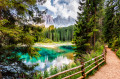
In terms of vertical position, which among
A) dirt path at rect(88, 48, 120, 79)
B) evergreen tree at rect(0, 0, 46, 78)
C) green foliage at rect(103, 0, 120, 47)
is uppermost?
green foliage at rect(103, 0, 120, 47)

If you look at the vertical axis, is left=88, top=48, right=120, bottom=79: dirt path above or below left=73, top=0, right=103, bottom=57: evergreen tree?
below

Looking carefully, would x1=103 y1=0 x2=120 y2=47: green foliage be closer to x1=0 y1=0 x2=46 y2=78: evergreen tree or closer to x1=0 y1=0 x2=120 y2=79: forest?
x1=0 y1=0 x2=120 y2=79: forest

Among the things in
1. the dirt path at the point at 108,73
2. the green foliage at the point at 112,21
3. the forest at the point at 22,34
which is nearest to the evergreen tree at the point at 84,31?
the forest at the point at 22,34

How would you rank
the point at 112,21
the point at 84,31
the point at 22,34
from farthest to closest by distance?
the point at 112,21 → the point at 84,31 → the point at 22,34

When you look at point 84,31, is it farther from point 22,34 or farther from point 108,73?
point 22,34

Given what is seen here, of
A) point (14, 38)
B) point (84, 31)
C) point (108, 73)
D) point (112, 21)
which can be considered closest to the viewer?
point (14, 38)

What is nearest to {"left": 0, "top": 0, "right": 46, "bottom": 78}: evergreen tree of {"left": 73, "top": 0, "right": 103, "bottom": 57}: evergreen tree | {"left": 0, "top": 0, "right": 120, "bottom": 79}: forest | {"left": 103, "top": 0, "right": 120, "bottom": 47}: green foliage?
{"left": 0, "top": 0, "right": 120, "bottom": 79}: forest

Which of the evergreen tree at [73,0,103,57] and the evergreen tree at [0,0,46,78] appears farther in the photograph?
the evergreen tree at [73,0,103,57]

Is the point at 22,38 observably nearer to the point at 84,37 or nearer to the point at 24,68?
the point at 24,68

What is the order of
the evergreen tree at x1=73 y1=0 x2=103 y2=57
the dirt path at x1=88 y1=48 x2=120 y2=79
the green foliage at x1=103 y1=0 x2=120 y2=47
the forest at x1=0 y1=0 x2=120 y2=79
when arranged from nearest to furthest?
the forest at x1=0 y1=0 x2=120 y2=79
the dirt path at x1=88 y1=48 x2=120 y2=79
the evergreen tree at x1=73 y1=0 x2=103 y2=57
the green foliage at x1=103 y1=0 x2=120 y2=47

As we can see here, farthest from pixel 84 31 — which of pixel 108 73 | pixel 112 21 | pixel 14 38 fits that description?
pixel 112 21

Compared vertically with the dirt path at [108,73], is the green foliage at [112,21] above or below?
above

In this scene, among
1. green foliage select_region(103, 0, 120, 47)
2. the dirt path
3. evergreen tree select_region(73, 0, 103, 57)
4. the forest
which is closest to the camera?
the forest

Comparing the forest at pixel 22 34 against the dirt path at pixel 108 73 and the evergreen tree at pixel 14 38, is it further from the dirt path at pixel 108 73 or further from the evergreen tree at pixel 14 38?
the dirt path at pixel 108 73
